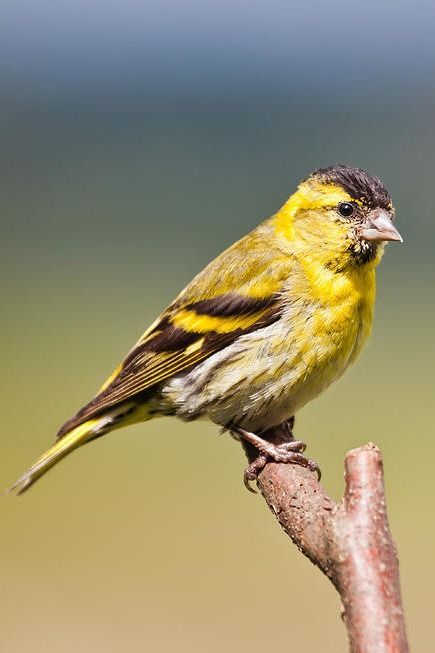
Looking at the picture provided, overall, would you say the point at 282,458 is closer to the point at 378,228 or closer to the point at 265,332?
the point at 265,332

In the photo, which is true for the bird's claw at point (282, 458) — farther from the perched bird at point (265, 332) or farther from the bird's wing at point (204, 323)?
the bird's wing at point (204, 323)

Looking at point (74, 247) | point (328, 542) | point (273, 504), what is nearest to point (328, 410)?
point (74, 247)

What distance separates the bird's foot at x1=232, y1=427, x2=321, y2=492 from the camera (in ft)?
11.2

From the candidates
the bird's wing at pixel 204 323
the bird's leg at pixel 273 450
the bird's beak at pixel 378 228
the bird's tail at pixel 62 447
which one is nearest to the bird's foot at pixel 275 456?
the bird's leg at pixel 273 450

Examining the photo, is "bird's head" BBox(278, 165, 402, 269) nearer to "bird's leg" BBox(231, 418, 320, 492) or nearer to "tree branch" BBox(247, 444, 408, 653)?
"bird's leg" BBox(231, 418, 320, 492)

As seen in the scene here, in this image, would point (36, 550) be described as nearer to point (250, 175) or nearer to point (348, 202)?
point (348, 202)

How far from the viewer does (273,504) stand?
9.94 ft

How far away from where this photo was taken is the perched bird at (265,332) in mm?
3795

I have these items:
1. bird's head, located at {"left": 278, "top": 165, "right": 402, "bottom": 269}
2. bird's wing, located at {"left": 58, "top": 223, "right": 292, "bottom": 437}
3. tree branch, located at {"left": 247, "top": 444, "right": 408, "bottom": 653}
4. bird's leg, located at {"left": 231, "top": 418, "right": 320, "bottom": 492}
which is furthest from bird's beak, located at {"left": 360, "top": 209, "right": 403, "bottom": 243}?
tree branch, located at {"left": 247, "top": 444, "right": 408, "bottom": 653}

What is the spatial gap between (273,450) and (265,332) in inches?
20.3

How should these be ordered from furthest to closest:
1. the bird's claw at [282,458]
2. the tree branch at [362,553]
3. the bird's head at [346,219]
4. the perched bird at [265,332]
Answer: the bird's head at [346,219] < the perched bird at [265,332] < the bird's claw at [282,458] < the tree branch at [362,553]

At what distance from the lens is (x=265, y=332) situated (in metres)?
3.87

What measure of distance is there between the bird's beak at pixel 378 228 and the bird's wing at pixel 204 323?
329 millimetres

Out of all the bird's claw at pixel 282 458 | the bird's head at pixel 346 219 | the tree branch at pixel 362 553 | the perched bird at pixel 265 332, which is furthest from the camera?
the bird's head at pixel 346 219
